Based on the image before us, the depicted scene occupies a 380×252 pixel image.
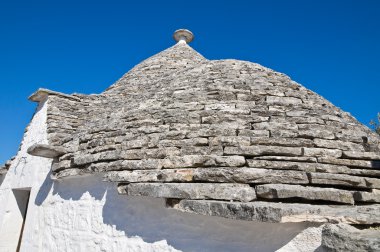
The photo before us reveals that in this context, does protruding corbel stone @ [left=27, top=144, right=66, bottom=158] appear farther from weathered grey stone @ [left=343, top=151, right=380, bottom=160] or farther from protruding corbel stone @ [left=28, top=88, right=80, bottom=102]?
weathered grey stone @ [left=343, top=151, right=380, bottom=160]

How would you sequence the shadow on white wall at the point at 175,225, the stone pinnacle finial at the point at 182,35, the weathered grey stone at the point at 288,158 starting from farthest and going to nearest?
the stone pinnacle finial at the point at 182,35 < the weathered grey stone at the point at 288,158 < the shadow on white wall at the point at 175,225

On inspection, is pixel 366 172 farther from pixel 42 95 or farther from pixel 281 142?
pixel 42 95

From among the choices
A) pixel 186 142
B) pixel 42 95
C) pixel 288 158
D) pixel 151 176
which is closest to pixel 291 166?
pixel 288 158

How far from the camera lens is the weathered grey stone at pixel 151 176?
9.78 ft

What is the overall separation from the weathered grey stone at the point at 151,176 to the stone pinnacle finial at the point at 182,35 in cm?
612

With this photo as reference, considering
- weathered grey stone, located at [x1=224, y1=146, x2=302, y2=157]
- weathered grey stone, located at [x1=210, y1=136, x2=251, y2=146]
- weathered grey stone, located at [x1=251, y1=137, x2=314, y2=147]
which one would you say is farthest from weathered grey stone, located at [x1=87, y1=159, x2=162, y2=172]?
weathered grey stone, located at [x1=251, y1=137, x2=314, y2=147]

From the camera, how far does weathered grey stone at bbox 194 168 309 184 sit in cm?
286

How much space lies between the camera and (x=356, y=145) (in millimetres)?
3484

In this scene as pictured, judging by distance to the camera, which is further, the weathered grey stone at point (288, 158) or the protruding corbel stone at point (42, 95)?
the protruding corbel stone at point (42, 95)

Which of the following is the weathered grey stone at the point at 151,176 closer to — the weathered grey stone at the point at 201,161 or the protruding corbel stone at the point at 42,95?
the weathered grey stone at the point at 201,161

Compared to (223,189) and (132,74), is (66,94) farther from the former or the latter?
(223,189)

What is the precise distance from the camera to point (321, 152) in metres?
3.23

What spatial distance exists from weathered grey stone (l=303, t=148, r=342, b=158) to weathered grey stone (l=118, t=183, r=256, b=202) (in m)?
0.92

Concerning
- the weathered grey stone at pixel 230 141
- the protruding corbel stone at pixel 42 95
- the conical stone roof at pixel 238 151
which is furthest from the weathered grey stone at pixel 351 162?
the protruding corbel stone at pixel 42 95
